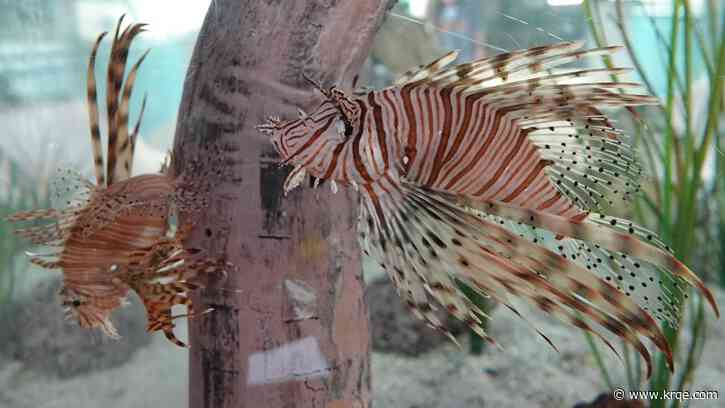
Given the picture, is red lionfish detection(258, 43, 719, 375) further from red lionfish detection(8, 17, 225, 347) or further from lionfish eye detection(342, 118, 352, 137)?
red lionfish detection(8, 17, 225, 347)

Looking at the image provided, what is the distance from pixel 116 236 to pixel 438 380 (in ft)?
5.11

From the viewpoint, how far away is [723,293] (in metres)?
3.16

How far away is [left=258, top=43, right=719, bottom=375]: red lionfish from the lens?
74cm

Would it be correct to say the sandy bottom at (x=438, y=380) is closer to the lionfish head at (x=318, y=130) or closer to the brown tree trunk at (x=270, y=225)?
the brown tree trunk at (x=270, y=225)

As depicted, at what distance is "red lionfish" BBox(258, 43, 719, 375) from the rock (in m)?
1.81

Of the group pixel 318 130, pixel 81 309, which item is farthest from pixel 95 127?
pixel 318 130

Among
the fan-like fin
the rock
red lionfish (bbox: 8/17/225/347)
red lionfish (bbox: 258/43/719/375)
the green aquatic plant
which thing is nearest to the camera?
the fan-like fin

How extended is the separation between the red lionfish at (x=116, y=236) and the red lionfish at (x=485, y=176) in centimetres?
34

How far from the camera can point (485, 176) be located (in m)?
0.89

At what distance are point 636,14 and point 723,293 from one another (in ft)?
7.86

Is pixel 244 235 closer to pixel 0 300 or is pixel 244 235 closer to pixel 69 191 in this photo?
pixel 69 191

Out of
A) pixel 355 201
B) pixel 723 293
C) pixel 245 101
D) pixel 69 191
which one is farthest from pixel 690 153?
pixel 723 293

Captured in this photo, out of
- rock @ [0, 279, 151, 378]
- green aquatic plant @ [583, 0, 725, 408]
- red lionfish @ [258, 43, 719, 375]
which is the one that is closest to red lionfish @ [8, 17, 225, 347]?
red lionfish @ [258, 43, 719, 375]

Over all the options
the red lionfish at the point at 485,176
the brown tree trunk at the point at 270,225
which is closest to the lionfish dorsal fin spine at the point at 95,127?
the brown tree trunk at the point at 270,225
